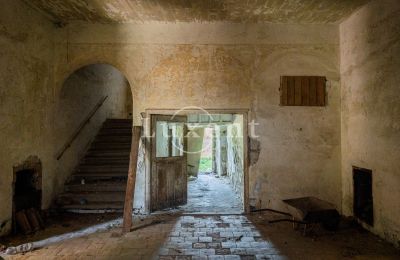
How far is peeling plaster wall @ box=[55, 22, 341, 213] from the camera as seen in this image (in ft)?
21.7

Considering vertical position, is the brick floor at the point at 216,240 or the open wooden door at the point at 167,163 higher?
the open wooden door at the point at 167,163

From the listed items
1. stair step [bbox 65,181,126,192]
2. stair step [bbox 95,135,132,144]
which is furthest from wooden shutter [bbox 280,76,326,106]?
stair step [bbox 95,135,132,144]

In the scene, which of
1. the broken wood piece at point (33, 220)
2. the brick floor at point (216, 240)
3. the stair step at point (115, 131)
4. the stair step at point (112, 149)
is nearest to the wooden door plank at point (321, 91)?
the brick floor at point (216, 240)

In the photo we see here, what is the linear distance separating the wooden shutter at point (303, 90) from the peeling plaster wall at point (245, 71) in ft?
0.42

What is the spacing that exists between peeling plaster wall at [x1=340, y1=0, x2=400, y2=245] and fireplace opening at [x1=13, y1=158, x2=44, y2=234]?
6.64 m

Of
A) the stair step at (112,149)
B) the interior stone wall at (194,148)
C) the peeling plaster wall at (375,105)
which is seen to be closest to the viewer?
the peeling plaster wall at (375,105)

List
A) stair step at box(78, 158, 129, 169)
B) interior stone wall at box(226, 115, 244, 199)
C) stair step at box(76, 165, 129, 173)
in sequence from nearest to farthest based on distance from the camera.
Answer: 1. stair step at box(76, 165, 129, 173)
2. stair step at box(78, 158, 129, 169)
3. interior stone wall at box(226, 115, 244, 199)

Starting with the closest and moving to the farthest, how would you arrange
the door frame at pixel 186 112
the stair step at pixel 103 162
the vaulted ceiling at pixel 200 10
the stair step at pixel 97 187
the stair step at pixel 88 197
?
the vaulted ceiling at pixel 200 10 < the door frame at pixel 186 112 < the stair step at pixel 88 197 < the stair step at pixel 97 187 < the stair step at pixel 103 162

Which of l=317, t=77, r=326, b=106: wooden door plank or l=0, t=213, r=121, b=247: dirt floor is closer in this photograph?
l=0, t=213, r=121, b=247: dirt floor

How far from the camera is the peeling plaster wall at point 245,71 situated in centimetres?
663

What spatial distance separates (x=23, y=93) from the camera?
18.3 ft

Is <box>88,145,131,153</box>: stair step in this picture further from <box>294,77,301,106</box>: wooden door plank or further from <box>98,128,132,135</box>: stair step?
<box>294,77,301,106</box>: wooden door plank

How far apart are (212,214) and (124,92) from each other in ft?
24.1

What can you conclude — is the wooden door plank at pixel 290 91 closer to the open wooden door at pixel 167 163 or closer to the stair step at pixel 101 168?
the open wooden door at pixel 167 163
